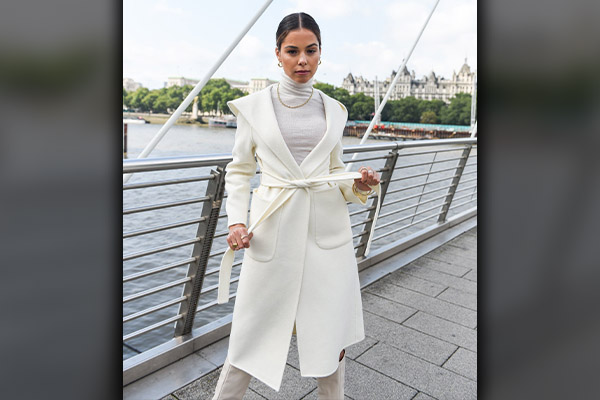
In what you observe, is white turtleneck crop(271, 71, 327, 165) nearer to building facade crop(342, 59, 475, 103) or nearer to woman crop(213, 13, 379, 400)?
woman crop(213, 13, 379, 400)

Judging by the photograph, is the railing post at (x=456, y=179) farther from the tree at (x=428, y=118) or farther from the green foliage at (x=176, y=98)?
the tree at (x=428, y=118)

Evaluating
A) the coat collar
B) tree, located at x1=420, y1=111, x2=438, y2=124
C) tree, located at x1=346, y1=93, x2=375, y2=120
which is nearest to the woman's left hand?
the coat collar

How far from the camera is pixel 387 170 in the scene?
13.1 feet

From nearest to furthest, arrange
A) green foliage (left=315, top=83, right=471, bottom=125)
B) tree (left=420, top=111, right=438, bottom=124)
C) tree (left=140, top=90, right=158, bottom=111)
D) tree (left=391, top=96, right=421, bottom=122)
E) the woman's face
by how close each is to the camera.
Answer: the woman's face < tree (left=140, top=90, right=158, bottom=111) < green foliage (left=315, top=83, right=471, bottom=125) < tree (left=420, top=111, right=438, bottom=124) < tree (left=391, top=96, right=421, bottom=122)

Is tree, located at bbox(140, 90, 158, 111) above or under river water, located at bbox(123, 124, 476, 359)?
above

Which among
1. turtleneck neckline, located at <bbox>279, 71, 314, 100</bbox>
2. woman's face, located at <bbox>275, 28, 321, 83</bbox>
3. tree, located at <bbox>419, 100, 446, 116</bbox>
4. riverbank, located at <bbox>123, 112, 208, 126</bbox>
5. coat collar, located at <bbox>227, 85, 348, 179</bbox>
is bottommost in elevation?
coat collar, located at <bbox>227, 85, 348, 179</bbox>

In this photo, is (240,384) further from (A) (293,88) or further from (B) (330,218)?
(A) (293,88)

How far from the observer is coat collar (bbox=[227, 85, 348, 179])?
5.16 feet

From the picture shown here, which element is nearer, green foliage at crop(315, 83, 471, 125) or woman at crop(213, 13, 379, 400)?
woman at crop(213, 13, 379, 400)

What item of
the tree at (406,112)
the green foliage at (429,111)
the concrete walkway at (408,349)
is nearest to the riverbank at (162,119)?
the green foliage at (429,111)

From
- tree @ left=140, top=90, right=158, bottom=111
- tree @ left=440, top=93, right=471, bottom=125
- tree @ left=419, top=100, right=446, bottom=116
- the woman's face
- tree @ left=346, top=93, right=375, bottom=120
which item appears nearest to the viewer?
the woman's face
